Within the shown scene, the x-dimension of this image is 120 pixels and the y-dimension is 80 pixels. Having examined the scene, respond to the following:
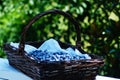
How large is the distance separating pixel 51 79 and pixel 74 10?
1825 mm

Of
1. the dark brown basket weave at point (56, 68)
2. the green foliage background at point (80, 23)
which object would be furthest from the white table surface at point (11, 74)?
the green foliage background at point (80, 23)

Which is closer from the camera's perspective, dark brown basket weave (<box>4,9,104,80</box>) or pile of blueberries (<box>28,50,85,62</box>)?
dark brown basket weave (<box>4,9,104,80</box>)

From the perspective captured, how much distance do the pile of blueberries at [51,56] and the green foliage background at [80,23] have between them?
104 cm

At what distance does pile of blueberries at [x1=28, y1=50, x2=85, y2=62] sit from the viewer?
1.80 meters

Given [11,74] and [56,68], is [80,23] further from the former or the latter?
[56,68]

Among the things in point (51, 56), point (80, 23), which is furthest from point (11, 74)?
point (80, 23)

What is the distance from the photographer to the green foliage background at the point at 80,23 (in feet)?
9.57

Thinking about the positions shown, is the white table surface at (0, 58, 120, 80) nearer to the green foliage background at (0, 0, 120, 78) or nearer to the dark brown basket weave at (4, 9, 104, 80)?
the dark brown basket weave at (4, 9, 104, 80)

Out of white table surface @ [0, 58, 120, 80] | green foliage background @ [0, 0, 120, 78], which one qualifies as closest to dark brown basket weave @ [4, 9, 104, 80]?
white table surface @ [0, 58, 120, 80]

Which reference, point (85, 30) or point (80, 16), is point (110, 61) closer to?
point (85, 30)

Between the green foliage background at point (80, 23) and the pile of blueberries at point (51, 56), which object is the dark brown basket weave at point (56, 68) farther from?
the green foliage background at point (80, 23)

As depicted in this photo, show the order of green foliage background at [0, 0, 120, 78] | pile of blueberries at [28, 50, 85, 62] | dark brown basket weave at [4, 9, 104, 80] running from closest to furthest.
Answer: dark brown basket weave at [4, 9, 104, 80] → pile of blueberries at [28, 50, 85, 62] → green foliage background at [0, 0, 120, 78]

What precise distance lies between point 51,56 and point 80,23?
1680mm

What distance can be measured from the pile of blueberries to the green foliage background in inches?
40.9
